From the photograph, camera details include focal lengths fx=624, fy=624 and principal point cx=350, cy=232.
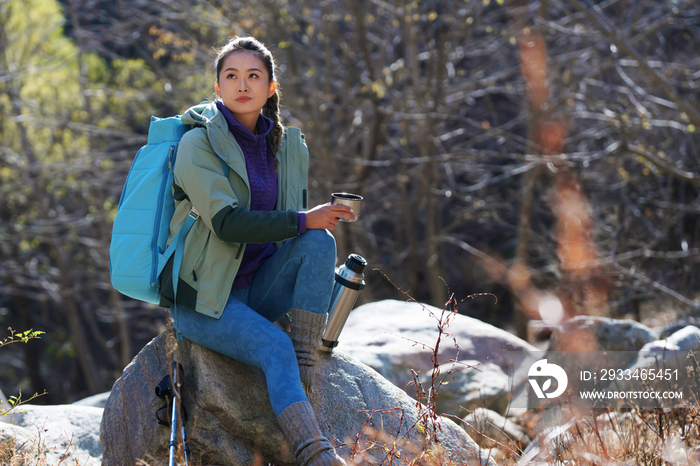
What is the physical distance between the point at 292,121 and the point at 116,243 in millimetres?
5788

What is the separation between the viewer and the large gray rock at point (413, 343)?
13.3 ft

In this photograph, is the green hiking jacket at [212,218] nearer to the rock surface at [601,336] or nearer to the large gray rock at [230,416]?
the large gray rock at [230,416]

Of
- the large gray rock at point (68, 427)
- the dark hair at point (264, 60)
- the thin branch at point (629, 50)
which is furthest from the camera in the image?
the thin branch at point (629, 50)

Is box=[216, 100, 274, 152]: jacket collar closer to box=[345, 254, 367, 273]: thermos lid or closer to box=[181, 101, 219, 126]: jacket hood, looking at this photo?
box=[181, 101, 219, 126]: jacket hood

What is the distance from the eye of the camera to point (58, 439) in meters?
3.22

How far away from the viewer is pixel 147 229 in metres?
2.45

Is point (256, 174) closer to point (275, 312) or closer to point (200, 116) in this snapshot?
point (200, 116)

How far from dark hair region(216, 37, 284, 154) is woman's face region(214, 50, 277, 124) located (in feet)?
0.08

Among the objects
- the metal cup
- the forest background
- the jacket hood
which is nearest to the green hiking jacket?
the jacket hood

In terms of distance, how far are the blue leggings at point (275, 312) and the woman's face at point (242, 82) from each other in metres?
0.61

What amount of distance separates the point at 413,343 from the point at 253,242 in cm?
214

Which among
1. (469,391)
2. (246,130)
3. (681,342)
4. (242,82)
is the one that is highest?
(242,82)

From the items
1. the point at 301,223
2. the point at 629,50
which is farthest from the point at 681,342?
the point at 301,223

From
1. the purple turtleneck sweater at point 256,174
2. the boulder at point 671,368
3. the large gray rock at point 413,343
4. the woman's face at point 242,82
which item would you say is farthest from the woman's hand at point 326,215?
the large gray rock at point 413,343
